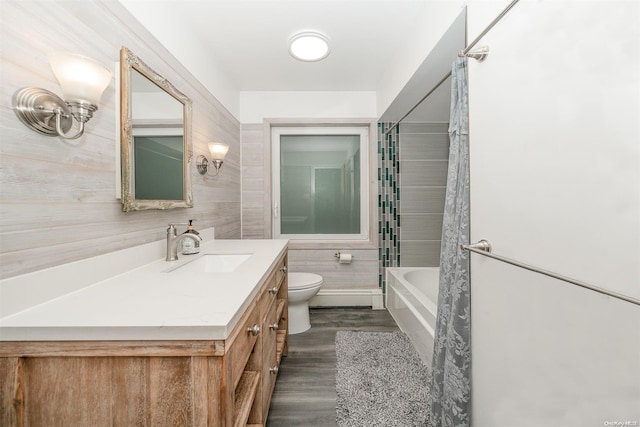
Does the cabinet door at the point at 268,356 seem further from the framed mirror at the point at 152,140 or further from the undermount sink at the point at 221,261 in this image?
the framed mirror at the point at 152,140

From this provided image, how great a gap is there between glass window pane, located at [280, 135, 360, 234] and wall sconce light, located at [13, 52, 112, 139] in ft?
7.05

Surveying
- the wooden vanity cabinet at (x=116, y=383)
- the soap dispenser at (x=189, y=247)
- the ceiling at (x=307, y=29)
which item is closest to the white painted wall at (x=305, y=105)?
the ceiling at (x=307, y=29)

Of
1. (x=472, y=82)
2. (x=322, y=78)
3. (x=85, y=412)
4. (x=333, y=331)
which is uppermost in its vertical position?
(x=322, y=78)

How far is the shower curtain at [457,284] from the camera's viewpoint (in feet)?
3.80

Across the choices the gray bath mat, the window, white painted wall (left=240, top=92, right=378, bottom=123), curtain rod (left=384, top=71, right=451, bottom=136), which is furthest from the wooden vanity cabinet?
white painted wall (left=240, top=92, right=378, bottom=123)

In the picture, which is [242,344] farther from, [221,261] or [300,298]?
[300,298]

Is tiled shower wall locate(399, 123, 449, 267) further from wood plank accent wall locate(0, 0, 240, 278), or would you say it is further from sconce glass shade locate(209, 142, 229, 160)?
wood plank accent wall locate(0, 0, 240, 278)

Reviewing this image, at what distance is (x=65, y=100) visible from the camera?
863 millimetres

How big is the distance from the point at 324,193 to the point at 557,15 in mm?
2345

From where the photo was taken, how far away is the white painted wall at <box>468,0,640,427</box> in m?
0.63

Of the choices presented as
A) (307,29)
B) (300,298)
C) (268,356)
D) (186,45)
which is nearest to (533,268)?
(268,356)

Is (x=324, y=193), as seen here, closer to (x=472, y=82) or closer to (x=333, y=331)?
(x=333, y=331)

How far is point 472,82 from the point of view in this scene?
1.14 meters

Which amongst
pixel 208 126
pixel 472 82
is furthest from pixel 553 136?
pixel 208 126
